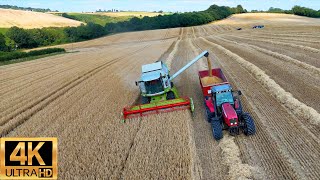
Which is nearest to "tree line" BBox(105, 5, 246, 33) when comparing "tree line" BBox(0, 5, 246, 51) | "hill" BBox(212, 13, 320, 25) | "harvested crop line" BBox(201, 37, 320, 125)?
"tree line" BBox(0, 5, 246, 51)

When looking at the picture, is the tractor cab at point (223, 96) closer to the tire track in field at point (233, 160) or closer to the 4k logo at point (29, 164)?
the tire track in field at point (233, 160)

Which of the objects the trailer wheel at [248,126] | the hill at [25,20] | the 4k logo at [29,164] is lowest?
the 4k logo at [29,164]

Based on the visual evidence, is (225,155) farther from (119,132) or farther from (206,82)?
(206,82)

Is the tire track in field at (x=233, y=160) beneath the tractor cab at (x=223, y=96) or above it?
beneath

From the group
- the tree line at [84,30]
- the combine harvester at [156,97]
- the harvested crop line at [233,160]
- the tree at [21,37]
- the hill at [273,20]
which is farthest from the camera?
the hill at [273,20]

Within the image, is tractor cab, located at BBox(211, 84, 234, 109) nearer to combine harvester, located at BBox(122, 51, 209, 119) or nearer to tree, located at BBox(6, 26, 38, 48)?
combine harvester, located at BBox(122, 51, 209, 119)

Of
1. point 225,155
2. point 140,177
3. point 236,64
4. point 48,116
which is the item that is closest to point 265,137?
point 225,155

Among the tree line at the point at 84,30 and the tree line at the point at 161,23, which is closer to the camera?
the tree line at the point at 84,30

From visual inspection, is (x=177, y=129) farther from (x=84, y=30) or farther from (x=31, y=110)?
(x=84, y=30)

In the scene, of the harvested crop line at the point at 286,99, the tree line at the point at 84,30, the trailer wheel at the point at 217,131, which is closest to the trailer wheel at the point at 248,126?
the trailer wheel at the point at 217,131
